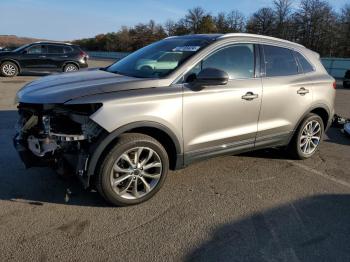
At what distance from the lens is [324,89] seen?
18.1 ft

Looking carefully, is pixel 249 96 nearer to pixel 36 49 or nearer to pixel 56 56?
pixel 56 56

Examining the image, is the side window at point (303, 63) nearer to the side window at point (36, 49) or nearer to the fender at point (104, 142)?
the fender at point (104, 142)

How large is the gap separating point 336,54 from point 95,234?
208 feet

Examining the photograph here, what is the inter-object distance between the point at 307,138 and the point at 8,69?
1463cm

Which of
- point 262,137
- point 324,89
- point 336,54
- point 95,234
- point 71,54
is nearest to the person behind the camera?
point 95,234

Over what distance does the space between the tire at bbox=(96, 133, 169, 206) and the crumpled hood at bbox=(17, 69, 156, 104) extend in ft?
1.71

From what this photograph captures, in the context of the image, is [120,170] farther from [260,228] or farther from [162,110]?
[260,228]

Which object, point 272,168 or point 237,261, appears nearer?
point 237,261

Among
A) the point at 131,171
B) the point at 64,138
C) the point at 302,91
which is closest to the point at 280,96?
the point at 302,91

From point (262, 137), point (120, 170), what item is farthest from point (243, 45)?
point (120, 170)

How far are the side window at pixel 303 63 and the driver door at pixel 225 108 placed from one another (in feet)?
3.29

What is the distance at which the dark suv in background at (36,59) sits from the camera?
16.4m

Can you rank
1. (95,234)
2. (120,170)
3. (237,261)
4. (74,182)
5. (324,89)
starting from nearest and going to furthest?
(237,261), (95,234), (120,170), (74,182), (324,89)

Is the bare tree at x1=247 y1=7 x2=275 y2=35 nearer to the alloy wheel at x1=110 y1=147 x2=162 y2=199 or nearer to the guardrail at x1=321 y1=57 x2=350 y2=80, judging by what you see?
the guardrail at x1=321 y1=57 x2=350 y2=80
